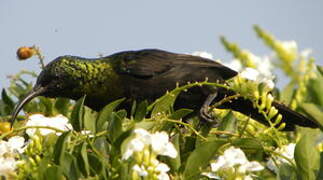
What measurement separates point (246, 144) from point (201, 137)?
0.22 metres

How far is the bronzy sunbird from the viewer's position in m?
5.02

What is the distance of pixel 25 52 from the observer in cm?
437

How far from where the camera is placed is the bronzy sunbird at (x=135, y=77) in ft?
16.5

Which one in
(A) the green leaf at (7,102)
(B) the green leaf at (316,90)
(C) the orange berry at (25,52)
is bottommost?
(A) the green leaf at (7,102)

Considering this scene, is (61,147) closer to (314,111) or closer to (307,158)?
(307,158)

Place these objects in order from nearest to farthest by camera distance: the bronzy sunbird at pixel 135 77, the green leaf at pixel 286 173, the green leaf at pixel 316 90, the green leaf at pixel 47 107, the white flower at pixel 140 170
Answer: the white flower at pixel 140 170 → the green leaf at pixel 286 173 → the green leaf at pixel 316 90 → the green leaf at pixel 47 107 → the bronzy sunbird at pixel 135 77

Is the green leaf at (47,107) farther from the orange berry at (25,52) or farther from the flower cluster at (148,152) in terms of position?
the flower cluster at (148,152)

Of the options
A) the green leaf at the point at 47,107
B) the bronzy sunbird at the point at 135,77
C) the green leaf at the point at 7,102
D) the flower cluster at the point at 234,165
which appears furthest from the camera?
the bronzy sunbird at the point at 135,77

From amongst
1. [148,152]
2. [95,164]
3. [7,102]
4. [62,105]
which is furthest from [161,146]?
[7,102]

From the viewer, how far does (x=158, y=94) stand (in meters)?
5.05

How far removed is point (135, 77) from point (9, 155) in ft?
9.05

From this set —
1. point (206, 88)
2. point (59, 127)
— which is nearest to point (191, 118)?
point (206, 88)

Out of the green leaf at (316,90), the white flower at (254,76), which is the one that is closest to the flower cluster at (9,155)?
the white flower at (254,76)

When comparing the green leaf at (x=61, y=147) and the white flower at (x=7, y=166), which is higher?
the green leaf at (x=61, y=147)
